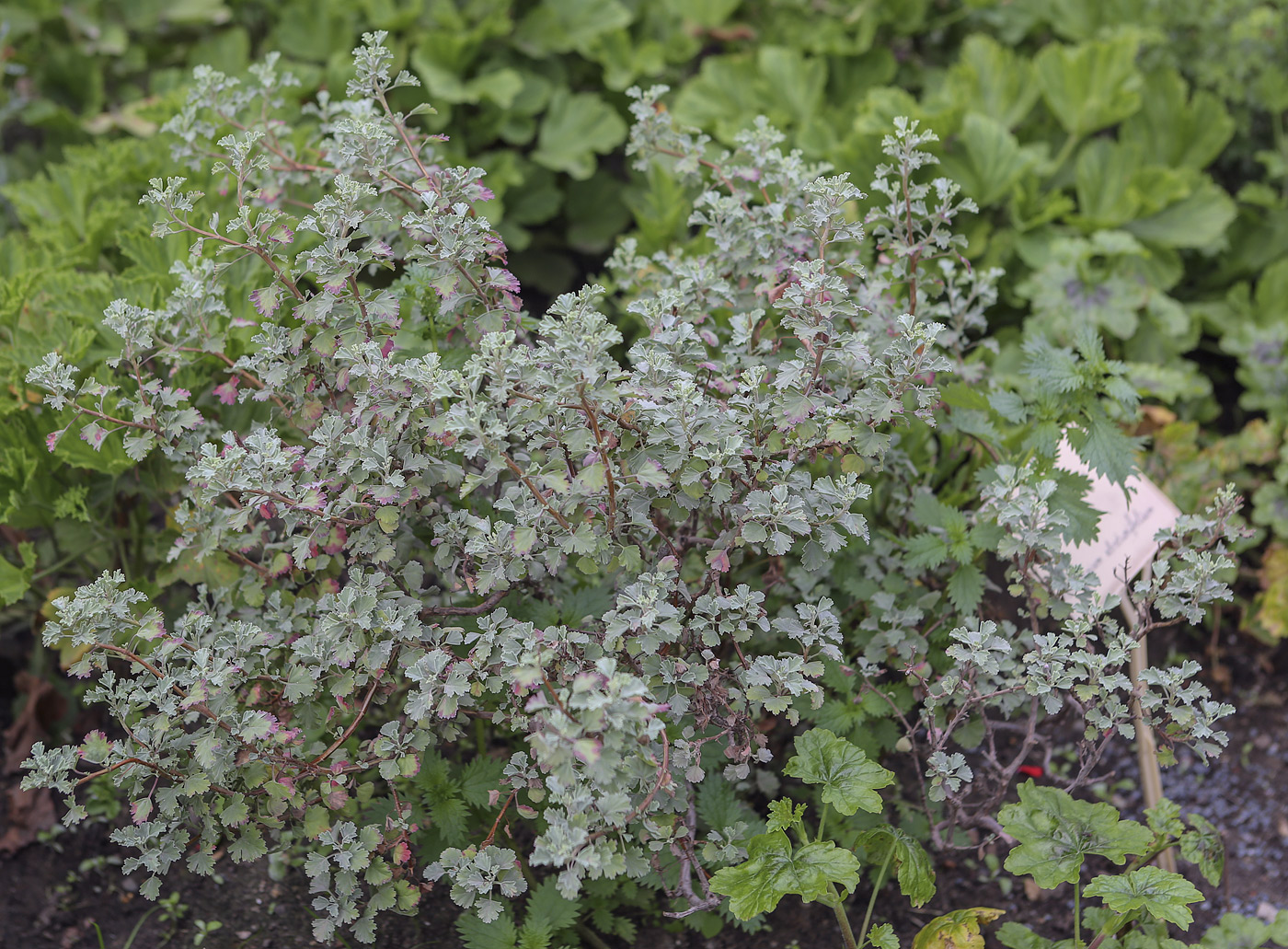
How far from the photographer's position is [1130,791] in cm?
252

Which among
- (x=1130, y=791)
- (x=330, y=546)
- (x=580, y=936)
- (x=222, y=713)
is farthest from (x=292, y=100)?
(x=1130, y=791)

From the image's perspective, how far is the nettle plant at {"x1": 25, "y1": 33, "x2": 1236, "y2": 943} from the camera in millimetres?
1673

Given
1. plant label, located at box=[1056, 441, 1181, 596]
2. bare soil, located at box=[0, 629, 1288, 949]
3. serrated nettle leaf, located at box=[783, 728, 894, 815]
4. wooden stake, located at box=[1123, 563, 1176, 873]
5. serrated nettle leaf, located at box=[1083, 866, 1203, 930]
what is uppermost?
plant label, located at box=[1056, 441, 1181, 596]

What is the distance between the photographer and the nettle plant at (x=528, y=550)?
1673 millimetres

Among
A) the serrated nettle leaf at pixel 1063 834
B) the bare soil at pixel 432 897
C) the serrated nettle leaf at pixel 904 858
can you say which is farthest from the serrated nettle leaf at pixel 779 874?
the bare soil at pixel 432 897

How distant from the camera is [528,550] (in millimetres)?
1667

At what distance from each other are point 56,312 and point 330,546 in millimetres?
928

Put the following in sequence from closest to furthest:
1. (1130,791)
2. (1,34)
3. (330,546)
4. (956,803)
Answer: (330,546)
(956,803)
(1130,791)
(1,34)

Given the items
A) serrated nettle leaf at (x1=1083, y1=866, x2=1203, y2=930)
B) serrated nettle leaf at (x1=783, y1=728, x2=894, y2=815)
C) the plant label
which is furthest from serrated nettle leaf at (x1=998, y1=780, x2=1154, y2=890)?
the plant label

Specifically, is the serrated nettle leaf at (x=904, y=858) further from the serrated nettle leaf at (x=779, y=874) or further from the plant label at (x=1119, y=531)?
the plant label at (x=1119, y=531)

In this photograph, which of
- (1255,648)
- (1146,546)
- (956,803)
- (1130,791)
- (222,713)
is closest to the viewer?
(222,713)

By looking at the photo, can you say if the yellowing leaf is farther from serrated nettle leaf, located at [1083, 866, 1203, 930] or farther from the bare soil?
the bare soil

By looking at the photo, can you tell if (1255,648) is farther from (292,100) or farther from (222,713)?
(292,100)

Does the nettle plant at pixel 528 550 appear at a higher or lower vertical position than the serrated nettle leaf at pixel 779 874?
higher
